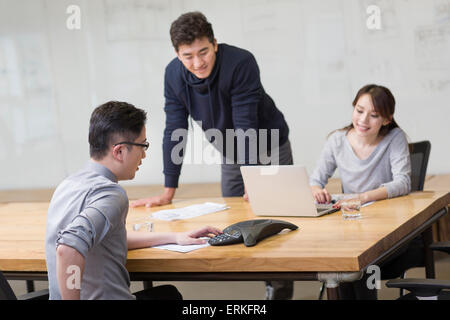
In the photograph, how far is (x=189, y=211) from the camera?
9.15ft

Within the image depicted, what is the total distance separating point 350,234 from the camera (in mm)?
2045

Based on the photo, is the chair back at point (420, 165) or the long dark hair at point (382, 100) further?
the chair back at point (420, 165)

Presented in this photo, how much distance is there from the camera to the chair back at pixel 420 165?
311cm

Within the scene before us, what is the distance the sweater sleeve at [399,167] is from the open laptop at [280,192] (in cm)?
41

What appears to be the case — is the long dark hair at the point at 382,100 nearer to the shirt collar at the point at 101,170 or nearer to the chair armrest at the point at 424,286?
the chair armrest at the point at 424,286

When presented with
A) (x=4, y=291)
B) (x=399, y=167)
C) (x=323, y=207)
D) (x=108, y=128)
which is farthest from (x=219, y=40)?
(x=4, y=291)

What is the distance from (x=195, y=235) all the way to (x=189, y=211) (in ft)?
2.21
